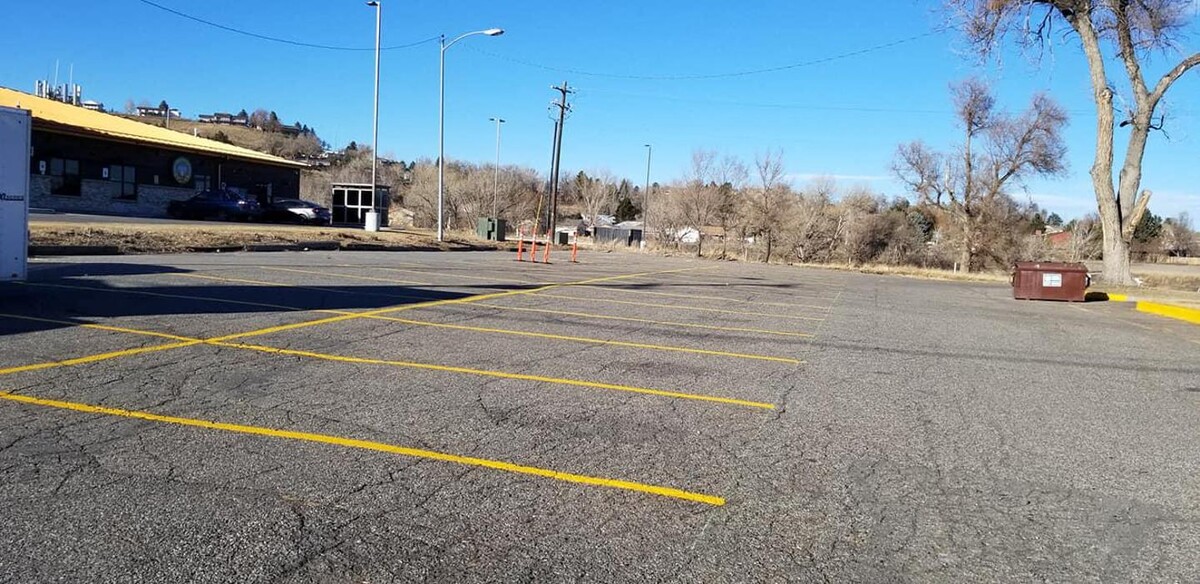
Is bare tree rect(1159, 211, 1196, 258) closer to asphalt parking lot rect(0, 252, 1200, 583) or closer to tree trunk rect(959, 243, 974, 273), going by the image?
tree trunk rect(959, 243, 974, 273)

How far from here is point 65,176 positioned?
38562 millimetres

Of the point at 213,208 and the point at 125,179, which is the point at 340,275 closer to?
the point at 213,208

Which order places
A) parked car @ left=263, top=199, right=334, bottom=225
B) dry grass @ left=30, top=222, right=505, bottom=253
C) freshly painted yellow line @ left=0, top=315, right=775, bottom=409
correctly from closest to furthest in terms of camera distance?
freshly painted yellow line @ left=0, top=315, right=775, bottom=409 → dry grass @ left=30, top=222, right=505, bottom=253 → parked car @ left=263, top=199, right=334, bottom=225

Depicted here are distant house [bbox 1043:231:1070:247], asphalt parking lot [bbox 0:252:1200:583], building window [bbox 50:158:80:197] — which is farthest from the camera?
distant house [bbox 1043:231:1070:247]

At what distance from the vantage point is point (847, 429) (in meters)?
6.76

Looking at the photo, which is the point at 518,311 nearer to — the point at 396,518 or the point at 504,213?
the point at 396,518

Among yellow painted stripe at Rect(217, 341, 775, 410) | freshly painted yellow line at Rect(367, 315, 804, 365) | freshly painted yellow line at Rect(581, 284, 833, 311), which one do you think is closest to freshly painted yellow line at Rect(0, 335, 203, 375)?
yellow painted stripe at Rect(217, 341, 775, 410)

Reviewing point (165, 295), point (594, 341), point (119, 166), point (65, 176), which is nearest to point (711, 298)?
point (594, 341)

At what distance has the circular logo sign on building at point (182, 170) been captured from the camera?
44.5 m

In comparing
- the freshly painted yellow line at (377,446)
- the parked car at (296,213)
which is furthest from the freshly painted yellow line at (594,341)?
the parked car at (296,213)

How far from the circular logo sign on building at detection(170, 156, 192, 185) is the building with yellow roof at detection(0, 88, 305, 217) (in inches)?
1.3

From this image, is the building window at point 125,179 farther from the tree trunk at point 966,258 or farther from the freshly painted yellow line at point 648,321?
the tree trunk at point 966,258

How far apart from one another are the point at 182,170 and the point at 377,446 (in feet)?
146

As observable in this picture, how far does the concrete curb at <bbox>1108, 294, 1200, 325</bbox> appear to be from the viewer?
60.3 feet
